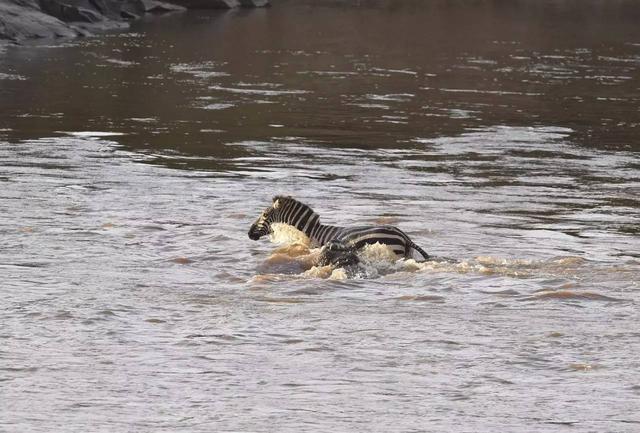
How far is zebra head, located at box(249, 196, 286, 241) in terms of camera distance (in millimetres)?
11703

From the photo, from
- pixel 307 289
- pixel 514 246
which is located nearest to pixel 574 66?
pixel 514 246

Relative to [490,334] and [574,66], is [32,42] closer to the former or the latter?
[574,66]

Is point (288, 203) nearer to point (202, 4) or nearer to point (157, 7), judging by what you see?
point (157, 7)

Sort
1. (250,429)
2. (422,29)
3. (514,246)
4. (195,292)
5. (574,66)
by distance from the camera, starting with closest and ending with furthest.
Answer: (250,429)
(195,292)
(514,246)
(574,66)
(422,29)

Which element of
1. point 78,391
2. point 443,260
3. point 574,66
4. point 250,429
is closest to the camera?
point 250,429

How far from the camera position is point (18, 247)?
1165 centimetres

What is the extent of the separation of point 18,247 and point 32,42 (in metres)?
25.5

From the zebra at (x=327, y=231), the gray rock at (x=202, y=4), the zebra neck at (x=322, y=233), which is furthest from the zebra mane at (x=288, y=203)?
the gray rock at (x=202, y=4)

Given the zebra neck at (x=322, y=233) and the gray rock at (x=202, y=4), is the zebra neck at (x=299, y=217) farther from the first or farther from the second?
the gray rock at (x=202, y=4)

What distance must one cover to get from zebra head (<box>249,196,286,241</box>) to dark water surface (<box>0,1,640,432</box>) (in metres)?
0.17

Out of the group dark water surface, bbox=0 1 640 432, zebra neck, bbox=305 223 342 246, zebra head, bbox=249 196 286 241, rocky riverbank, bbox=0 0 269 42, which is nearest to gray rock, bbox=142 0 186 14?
rocky riverbank, bbox=0 0 269 42

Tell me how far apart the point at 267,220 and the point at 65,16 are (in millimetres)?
31243

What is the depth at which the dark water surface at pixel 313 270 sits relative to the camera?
767cm

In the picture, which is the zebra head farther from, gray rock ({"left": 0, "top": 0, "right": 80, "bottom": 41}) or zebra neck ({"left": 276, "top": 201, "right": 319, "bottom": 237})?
gray rock ({"left": 0, "top": 0, "right": 80, "bottom": 41})
